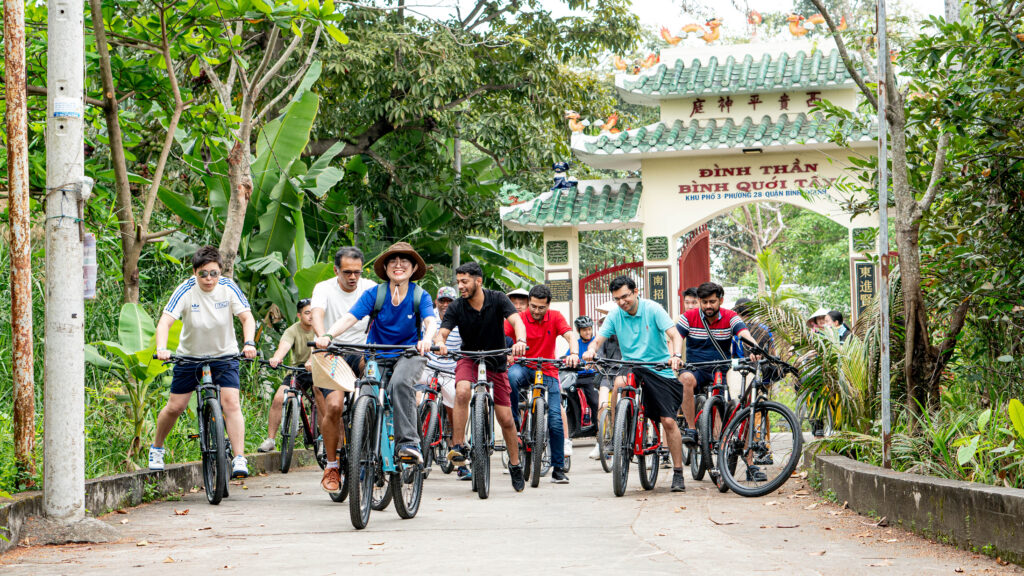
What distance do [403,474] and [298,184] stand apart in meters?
7.75

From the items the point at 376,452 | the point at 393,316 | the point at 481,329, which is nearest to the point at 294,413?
the point at 481,329

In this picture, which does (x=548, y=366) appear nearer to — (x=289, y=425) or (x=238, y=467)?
(x=289, y=425)

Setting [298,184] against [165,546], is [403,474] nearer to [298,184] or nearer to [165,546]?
[165,546]

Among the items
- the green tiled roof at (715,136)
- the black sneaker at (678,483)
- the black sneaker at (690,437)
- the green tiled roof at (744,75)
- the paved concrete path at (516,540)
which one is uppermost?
the green tiled roof at (744,75)

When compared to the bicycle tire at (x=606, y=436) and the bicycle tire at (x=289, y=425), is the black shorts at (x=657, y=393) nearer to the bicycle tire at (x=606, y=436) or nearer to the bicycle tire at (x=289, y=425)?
the bicycle tire at (x=606, y=436)

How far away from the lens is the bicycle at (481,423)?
9055 mm

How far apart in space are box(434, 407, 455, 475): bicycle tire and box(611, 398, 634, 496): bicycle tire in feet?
8.79

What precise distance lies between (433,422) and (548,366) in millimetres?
1245

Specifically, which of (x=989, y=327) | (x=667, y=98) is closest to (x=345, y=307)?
(x=989, y=327)

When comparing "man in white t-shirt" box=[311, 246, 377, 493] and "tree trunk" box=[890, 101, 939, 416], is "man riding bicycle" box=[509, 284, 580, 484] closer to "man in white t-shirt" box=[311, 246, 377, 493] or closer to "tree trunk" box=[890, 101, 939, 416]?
"man in white t-shirt" box=[311, 246, 377, 493]

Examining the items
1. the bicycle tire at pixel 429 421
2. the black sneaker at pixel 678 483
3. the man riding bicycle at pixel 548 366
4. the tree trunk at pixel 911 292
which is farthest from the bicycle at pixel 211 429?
the tree trunk at pixel 911 292

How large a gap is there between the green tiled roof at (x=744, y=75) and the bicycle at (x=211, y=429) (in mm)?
12837

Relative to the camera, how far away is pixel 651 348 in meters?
10.2

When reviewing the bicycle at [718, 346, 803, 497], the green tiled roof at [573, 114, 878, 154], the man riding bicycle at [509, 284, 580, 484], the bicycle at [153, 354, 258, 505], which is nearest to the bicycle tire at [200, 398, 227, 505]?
the bicycle at [153, 354, 258, 505]
